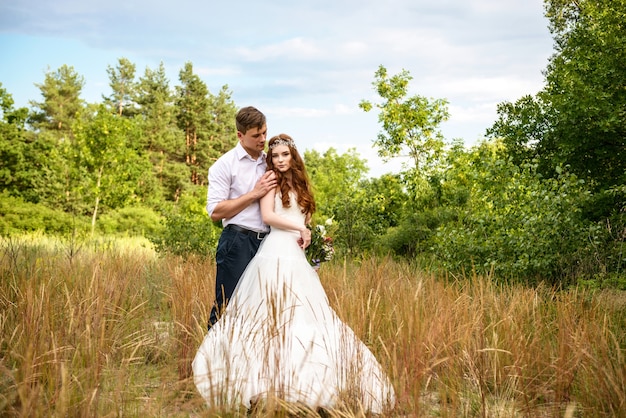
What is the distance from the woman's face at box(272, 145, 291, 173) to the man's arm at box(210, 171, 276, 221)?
7cm

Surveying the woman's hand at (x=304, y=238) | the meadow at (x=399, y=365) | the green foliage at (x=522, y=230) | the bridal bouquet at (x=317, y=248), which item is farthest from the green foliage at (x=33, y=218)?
the woman's hand at (x=304, y=238)

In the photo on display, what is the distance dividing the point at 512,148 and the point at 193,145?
1268 inches

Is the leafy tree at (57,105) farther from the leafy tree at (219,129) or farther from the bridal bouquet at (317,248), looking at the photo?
the bridal bouquet at (317,248)

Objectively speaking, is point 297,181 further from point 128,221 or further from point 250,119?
point 128,221

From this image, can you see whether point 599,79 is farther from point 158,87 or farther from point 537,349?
point 158,87

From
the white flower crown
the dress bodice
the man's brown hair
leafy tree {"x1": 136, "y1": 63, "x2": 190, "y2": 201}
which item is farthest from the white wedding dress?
leafy tree {"x1": 136, "y1": 63, "x2": 190, "y2": 201}

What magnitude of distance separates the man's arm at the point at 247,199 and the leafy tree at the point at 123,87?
38887mm

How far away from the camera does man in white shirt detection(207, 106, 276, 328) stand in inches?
163

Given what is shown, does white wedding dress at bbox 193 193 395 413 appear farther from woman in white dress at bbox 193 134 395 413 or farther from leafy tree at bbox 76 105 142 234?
leafy tree at bbox 76 105 142 234

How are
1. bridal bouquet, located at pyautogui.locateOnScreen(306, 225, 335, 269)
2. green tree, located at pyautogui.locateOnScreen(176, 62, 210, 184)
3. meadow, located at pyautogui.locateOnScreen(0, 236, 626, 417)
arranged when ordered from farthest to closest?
1. green tree, located at pyautogui.locateOnScreen(176, 62, 210, 184)
2. bridal bouquet, located at pyautogui.locateOnScreen(306, 225, 335, 269)
3. meadow, located at pyautogui.locateOnScreen(0, 236, 626, 417)

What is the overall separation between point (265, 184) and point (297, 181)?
24 cm

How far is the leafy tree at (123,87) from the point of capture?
134 feet

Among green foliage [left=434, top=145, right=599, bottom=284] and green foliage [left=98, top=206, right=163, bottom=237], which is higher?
green foliage [left=434, top=145, right=599, bottom=284]

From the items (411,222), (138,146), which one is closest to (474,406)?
(411,222)
